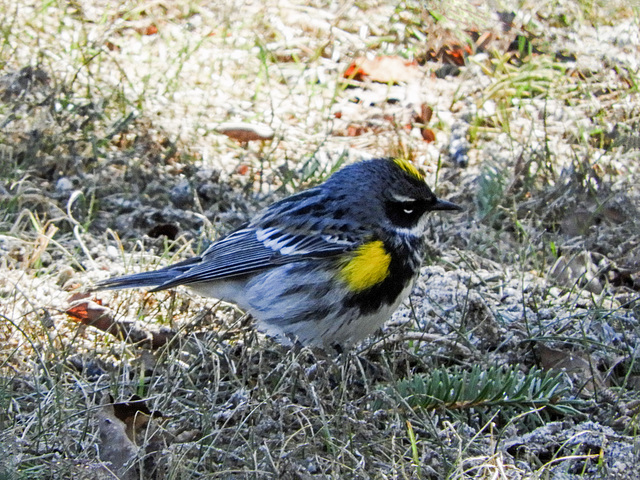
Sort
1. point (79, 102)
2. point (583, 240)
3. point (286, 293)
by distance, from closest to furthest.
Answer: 1. point (286, 293)
2. point (583, 240)
3. point (79, 102)

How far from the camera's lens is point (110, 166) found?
6.38 meters

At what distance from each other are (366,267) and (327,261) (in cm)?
25

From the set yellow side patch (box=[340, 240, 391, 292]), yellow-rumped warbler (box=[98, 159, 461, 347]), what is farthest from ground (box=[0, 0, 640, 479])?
yellow side patch (box=[340, 240, 391, 292])

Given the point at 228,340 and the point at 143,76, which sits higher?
the point at 143,76

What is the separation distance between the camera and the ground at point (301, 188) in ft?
11.8

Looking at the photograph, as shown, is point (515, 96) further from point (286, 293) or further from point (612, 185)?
point (286, 293)

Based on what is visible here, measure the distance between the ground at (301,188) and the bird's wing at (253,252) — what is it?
24 centimetres

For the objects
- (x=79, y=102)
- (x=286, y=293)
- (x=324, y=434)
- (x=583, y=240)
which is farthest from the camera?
(x=79, y=102)

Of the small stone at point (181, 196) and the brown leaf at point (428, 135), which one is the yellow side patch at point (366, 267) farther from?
the brown leaf at point (428, 135)

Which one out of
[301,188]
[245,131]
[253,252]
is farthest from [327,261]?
[245,131]

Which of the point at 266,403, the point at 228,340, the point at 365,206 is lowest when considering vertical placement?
the point at 228,340

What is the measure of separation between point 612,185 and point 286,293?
2.69 m

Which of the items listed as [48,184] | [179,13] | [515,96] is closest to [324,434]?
[48,184]

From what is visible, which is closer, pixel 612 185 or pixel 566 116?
pixel 612 185
